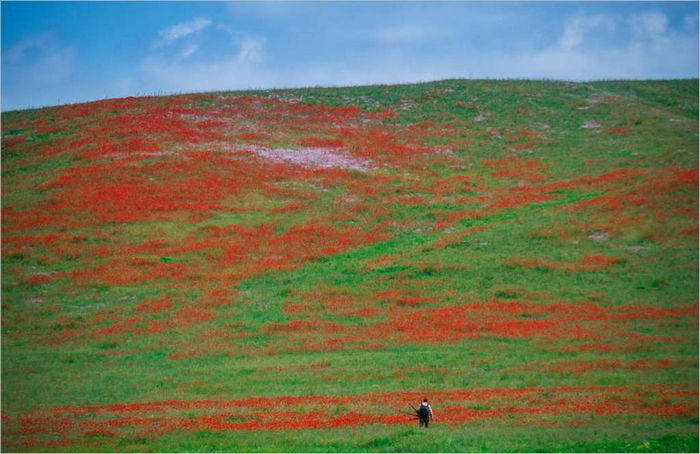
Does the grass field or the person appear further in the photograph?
the grass field

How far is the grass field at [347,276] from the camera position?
2834 centimetres

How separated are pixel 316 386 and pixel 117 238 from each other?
100 feet

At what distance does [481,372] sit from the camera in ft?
111

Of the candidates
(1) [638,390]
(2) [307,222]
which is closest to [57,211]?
(2) [307,222]

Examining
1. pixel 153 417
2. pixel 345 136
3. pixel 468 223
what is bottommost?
pixel 153 417

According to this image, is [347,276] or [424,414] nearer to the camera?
[424,414]

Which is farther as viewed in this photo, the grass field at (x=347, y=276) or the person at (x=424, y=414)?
the grass field at (x=347, y=276)

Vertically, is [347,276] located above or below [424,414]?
above

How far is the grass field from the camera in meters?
28.3

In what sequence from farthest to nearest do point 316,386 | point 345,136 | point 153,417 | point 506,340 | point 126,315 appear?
point 345,136 < point 126,315 < point 506,340 < point 316,386 < point 153,417

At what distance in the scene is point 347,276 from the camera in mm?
50812

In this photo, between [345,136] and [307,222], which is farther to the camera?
[345,136]

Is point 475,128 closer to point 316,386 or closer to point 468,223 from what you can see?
point 468,223

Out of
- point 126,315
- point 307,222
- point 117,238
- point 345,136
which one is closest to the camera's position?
point 126,315
